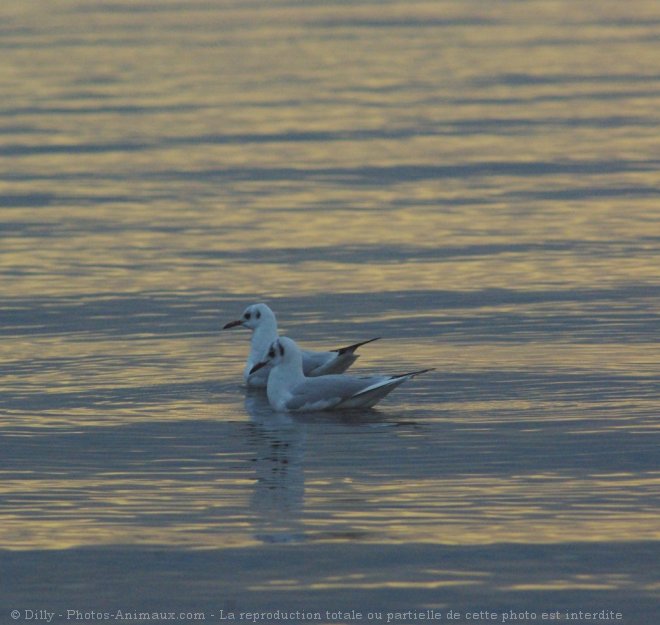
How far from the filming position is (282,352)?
693 inches

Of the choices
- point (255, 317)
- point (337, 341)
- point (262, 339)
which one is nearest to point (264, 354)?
point (262, 339)

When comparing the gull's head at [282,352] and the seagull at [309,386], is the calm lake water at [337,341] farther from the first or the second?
the gull's head at [282,352]

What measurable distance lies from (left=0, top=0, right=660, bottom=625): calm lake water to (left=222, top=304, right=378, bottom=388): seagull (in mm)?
323

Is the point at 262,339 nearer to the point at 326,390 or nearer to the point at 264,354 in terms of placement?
the point at 264,354

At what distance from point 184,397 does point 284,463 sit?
2.70 meters

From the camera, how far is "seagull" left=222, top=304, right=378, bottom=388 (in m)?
18.0

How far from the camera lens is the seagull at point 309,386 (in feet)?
55.3

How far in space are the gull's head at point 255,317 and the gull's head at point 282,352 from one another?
1.55m

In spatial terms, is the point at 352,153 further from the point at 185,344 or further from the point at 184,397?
the point at 184,397

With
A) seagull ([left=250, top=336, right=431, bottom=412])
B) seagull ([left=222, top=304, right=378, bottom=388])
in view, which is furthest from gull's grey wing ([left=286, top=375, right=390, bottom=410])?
seagull ([left=222, top=304, right=378, bottom=388])

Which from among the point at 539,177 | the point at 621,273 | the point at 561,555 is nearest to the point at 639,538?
the point at 561,555

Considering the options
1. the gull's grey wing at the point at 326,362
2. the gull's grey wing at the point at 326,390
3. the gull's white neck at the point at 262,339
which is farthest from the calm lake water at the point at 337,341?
the gull's grey wing at the point at 326,362

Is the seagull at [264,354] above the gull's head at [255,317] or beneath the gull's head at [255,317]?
beneath

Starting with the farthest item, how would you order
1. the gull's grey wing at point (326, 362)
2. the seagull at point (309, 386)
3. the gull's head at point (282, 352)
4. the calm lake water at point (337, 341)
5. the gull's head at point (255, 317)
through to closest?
1. the gull's head at point (255, 317)
2. the gull's grey wing at point (326, 362)
3. the gull's head at point (282, 352)
4. the seagull at point (309, 386)
5. the calm lake water at point (337, 341)
